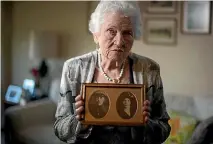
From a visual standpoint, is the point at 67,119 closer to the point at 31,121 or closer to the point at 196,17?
the point at 31,121

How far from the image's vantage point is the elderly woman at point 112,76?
2.08 ft

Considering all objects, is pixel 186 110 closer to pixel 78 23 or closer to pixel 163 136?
pixel 163 136

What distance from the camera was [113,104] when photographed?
0.63m

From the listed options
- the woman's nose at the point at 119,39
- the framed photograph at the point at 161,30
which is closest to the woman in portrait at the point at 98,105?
the woman's nose at the point at 119,39

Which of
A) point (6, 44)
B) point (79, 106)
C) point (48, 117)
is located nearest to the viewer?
point (79, 106)

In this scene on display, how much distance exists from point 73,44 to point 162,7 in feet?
0.98

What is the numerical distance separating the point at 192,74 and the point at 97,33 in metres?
0.38

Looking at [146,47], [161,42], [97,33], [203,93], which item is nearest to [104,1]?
[97,33]

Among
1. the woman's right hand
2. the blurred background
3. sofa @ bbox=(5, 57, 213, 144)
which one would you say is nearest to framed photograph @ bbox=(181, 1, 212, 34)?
the blurred background

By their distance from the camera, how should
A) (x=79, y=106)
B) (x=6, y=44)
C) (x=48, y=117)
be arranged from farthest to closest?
1. (x=6, y=44)
2. (x=48, y=117)
3. (x=79, y=106)

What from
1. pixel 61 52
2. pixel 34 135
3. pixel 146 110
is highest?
pixel 61 52

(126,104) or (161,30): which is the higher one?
(161,30)

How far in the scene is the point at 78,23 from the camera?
869 mm

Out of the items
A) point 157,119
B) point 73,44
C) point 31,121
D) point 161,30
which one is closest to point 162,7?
point 161,30
